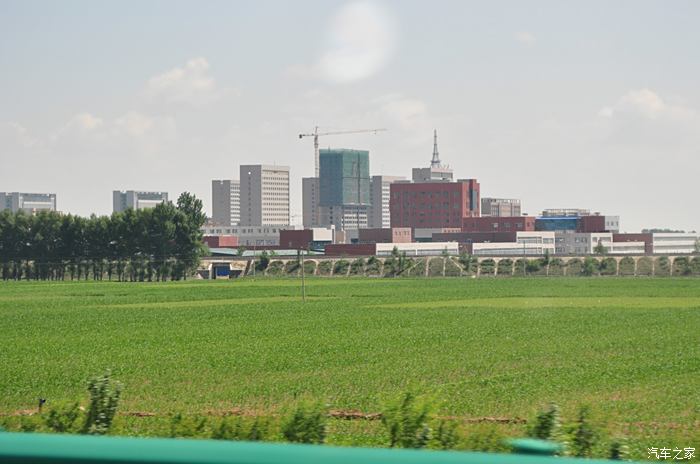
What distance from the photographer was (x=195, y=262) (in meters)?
145

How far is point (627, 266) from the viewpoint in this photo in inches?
5950

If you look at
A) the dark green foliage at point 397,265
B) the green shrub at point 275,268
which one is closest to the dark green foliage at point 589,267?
the dark green foliage at point 397,265

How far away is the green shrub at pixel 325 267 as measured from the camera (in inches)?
6078

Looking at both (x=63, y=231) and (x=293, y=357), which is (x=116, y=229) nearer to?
(x=63, y=231)

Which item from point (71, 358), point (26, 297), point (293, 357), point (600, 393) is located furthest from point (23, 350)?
point (26, 297)

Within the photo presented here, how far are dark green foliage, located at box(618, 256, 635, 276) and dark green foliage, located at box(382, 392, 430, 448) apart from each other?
464ft

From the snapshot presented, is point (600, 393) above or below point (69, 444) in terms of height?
below

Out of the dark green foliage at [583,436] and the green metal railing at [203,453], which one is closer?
the green metal railing at [203,453]

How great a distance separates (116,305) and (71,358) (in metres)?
39.2

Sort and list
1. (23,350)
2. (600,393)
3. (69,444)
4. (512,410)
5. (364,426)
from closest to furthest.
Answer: (69,444), (364,426), (512,410), (600,393), (23,350)

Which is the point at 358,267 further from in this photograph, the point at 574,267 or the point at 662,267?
the point at 662,267

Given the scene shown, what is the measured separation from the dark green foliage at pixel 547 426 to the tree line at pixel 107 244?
435 ft

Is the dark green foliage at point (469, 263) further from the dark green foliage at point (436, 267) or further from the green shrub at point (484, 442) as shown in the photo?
the green shrub at point (484, 442)

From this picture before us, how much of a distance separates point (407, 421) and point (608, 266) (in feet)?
468
